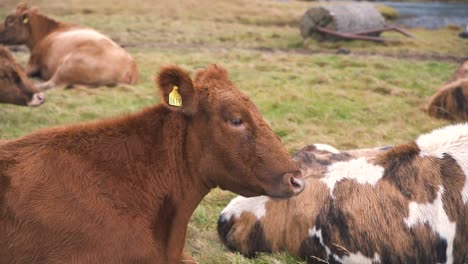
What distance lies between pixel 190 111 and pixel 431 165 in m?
2.03

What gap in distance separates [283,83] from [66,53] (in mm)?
4654

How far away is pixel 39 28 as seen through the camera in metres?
12.9

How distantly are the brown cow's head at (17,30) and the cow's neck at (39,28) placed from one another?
97mm

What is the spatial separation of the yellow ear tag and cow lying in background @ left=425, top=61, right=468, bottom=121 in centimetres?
676

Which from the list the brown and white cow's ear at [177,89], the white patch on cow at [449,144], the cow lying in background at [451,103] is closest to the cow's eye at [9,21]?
the cow lying in background at [451,103]

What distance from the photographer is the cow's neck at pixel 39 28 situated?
505 inches

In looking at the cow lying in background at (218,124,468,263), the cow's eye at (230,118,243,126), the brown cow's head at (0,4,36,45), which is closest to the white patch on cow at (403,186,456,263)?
the cow lying in background at (218,124,468,263)

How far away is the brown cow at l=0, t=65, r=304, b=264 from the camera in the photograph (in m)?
3.21

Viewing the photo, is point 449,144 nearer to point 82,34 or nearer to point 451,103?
point 451,103

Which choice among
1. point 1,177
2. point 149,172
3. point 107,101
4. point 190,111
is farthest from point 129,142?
point 107,101

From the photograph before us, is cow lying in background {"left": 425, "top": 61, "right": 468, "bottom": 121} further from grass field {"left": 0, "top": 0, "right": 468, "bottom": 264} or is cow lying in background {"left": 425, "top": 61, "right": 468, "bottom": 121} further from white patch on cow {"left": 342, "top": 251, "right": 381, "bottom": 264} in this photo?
white patch on cow {"left": 342, "top": 251, "right": 381, "bottom": 264}

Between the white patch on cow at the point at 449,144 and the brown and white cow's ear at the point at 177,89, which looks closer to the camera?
the brown and white cow's ear at the point at 177,89

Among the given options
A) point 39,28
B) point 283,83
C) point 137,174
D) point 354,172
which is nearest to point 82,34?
point 39,28

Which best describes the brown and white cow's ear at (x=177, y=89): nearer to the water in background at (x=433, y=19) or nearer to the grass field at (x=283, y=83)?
the grass field at (x=283, y=83)
